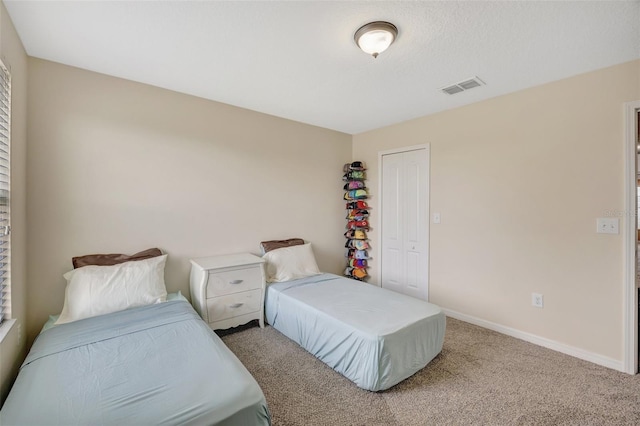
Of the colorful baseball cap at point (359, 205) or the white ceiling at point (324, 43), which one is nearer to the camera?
the white ceiling at point (324, 43)

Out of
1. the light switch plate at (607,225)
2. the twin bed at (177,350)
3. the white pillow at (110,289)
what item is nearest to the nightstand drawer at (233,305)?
the twin bed at (177,350)

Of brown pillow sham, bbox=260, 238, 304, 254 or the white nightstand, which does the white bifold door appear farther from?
the white nightstand

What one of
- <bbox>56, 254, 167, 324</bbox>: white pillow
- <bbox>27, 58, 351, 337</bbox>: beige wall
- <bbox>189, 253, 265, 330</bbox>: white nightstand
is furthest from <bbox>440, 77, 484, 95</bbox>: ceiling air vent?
<bbox>56, 254, 167, 324</bbox>: white pillow

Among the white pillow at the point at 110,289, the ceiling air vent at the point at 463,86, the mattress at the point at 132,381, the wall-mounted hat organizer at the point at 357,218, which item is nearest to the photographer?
the mattress at the point at 132,381

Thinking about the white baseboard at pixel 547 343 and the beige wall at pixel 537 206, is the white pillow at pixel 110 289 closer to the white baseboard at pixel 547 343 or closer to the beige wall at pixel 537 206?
the beige wall at pixel 537 206

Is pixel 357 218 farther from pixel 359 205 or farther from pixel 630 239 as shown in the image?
pixel 630 239

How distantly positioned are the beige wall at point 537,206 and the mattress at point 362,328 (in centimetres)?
98

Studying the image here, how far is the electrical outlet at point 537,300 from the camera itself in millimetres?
2568

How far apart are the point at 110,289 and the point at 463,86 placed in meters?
3.43

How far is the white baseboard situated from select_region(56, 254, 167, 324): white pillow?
3079 mm

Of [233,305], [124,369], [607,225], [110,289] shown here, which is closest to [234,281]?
[233,305]

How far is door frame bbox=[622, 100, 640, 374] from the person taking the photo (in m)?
2.10

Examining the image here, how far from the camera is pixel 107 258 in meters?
2.36

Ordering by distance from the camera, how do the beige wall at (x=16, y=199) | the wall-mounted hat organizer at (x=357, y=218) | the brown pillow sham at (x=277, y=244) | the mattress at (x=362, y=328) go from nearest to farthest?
1. the beige wall at (x=16, y=199)
2. the mattress at (x=362, y=328)
3. the brown pillow sham at (x=277, y=244)
4. the wall-mounted hat organizer at (x=357, y=218)
